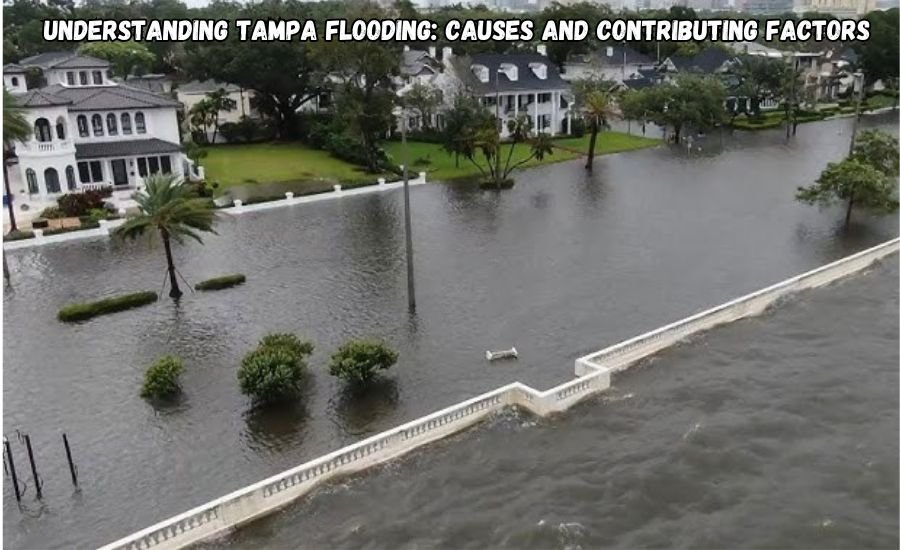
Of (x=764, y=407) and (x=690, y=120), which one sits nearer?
(x=764, y=407)

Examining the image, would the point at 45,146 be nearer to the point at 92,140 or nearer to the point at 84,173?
the point at 84,173

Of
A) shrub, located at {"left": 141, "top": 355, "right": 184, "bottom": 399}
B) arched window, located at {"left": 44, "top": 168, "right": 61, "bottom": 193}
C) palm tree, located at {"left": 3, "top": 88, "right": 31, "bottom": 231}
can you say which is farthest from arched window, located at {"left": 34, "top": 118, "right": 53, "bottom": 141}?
shrub, located at {"left": 141, "top": 355, "right": 184, "bottom": 399}

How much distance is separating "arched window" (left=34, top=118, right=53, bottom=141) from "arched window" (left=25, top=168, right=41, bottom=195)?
8.56 ft

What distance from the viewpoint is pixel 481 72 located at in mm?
69875

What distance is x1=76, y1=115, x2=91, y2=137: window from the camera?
49031mm

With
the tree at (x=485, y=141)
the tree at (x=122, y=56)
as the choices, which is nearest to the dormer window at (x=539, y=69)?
the tree at (x=485, y=141)

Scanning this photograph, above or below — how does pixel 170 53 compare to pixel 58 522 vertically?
above

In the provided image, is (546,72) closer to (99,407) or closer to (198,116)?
(198,116)

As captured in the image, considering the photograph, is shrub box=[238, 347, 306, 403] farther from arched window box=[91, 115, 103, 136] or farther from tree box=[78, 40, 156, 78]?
tree box=[78, 40, 156, 78]

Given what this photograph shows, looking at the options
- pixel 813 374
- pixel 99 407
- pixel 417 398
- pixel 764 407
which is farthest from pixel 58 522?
pixel 813 374

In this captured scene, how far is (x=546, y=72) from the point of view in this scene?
71.0m

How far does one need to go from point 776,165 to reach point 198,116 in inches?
1735

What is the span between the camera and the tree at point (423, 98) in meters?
62.8

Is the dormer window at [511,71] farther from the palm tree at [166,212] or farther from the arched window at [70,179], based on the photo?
the palm tree at [166,212]
